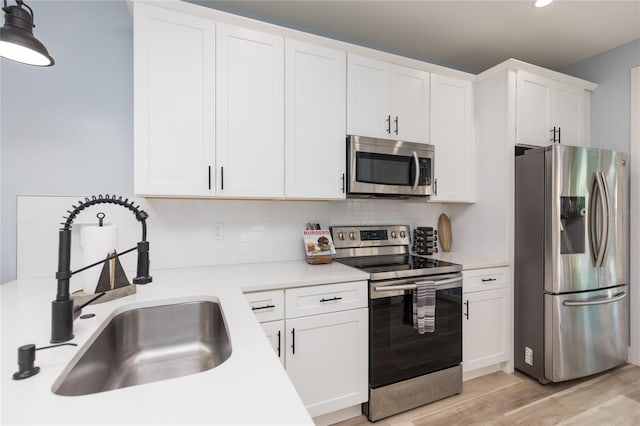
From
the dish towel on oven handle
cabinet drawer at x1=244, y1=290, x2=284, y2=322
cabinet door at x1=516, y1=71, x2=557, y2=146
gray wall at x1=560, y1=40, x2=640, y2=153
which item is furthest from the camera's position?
gray wall at x1=560, y1=40, x2=640, y2=153

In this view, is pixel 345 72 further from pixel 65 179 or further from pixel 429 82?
pixel 65 179

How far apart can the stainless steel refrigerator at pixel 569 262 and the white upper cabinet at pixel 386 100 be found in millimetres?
878

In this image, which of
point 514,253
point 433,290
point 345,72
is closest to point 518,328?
point 514,253

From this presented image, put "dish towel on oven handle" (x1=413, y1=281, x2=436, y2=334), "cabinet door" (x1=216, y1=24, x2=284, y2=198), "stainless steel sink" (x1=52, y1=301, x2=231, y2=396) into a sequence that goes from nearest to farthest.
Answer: "stainless steel sink" (x1=52, y1=301, x2=231, y2=396), "cabinet door" (x1=216, y1=24, x2=284, y2=198), "dish towel on oven handle" (x1=413, y1=281, x2=436, y2=334)

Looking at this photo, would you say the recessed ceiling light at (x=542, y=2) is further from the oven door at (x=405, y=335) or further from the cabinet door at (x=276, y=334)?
the cabinet door at (x=276, y=334)

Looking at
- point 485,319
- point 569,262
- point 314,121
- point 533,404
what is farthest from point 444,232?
point 314,121

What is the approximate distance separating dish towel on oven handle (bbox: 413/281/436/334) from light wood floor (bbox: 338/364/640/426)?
53 centimetres

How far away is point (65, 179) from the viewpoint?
1.80 m

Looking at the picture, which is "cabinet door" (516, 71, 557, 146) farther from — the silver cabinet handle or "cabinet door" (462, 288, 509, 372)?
"cabinet door" (462, 288, 509, 372)

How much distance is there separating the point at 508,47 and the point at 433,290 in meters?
2.30

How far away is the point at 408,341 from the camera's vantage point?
1939 millimetres

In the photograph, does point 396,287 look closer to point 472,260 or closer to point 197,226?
point 472,260

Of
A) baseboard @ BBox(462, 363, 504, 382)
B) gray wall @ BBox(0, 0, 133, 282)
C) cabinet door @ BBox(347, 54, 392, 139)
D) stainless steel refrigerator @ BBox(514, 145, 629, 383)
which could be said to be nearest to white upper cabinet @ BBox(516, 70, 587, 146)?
stainless steel refrigerator @ BBox(514, 145, 629, 383)

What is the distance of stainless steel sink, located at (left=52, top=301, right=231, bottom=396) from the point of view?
94 centimetres
